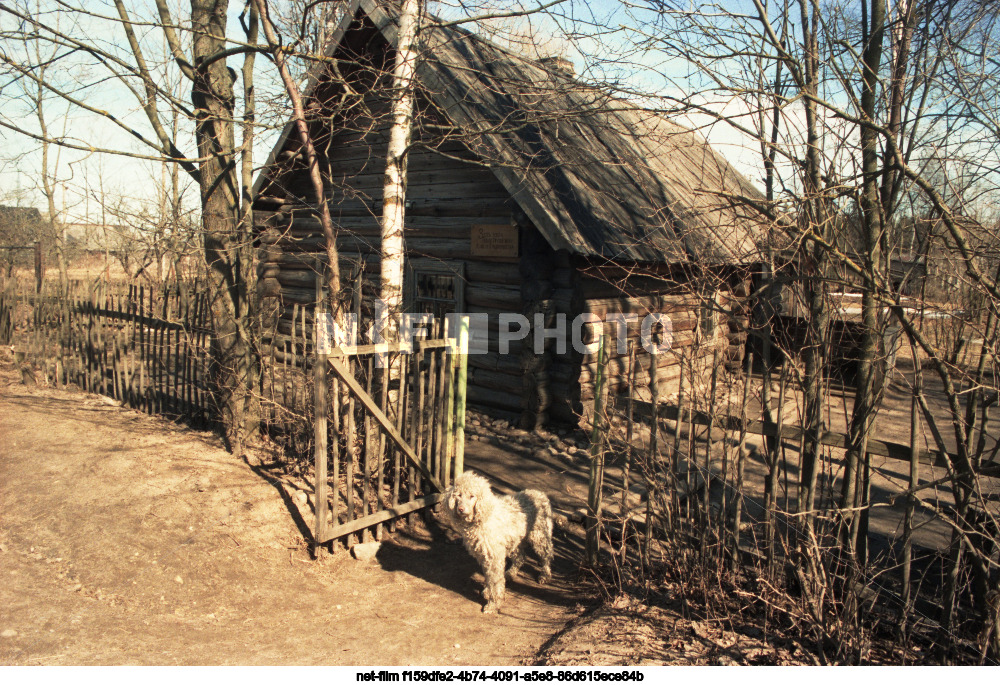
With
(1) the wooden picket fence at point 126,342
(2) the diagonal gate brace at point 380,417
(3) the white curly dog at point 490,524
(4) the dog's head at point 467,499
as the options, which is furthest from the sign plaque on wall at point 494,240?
(4) the dog's head at point 467,499

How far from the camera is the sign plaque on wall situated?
9.48 meters

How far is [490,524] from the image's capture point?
4.64 m

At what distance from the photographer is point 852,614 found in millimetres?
3621

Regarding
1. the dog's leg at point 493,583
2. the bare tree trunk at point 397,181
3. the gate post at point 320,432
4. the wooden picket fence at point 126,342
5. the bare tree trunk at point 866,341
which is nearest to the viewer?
the bare tree trunk at point 866,341

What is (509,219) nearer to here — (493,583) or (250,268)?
(250,268)

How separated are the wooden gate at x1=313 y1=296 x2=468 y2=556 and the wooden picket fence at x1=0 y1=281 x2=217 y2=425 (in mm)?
2539

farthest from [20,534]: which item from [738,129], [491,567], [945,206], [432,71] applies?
[432,71]

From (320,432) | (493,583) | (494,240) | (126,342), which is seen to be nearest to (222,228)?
(126,342)

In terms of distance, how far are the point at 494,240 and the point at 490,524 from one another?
5.77 m

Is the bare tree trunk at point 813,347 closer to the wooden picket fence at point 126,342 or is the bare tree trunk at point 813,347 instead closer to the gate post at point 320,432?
the gate post at point 320,432

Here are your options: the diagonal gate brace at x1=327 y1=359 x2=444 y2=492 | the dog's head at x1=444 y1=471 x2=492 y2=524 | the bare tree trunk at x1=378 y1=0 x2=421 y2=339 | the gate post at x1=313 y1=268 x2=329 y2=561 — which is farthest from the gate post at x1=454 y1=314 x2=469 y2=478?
the dog's head at x1=444 y1=471 x2=492 y2=524

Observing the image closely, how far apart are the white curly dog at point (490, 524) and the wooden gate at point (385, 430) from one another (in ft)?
3.69

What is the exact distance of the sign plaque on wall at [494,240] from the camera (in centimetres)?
948

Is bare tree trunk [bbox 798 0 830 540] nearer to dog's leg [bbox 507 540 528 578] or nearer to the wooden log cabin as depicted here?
dog's leg [bbox 507 540 528 578]
